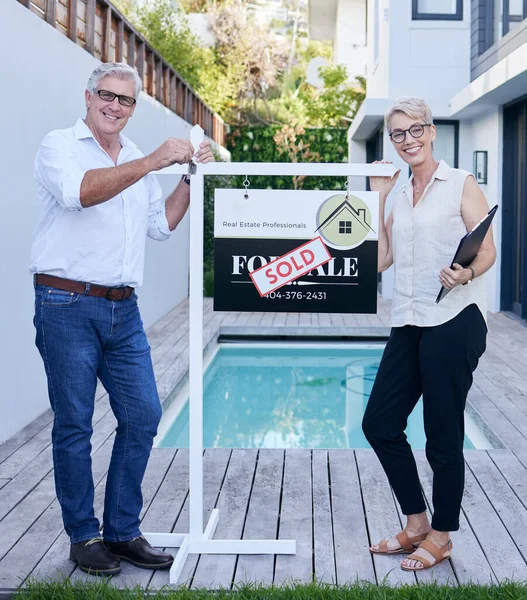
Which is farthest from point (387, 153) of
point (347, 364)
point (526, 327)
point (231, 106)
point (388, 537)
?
point (231, 106)

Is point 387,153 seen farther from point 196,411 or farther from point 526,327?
point 196,411

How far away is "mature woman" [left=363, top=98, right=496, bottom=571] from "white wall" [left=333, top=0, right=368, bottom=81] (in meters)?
16.2

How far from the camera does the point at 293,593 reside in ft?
8.45

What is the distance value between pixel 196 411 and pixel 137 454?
26cm

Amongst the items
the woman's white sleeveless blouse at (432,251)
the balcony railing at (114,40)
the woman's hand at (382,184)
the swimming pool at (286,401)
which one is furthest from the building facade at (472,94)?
the woman's white sleeveless blouse at (432,251)

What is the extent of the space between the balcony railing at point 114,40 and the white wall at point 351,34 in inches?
256

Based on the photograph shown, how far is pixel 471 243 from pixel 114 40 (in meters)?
6.32

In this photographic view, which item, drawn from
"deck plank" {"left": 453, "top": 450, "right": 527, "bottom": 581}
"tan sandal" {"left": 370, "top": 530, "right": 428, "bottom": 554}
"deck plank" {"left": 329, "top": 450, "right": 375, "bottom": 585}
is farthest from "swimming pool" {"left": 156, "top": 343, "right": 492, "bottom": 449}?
"tan sandal" {"left": 370, "top": 530, "right": 428, "bottom": 554}

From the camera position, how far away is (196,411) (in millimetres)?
3006

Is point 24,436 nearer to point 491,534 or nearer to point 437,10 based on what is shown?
point 491,534

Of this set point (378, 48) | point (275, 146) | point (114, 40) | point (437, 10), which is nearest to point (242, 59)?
point (275, 146)

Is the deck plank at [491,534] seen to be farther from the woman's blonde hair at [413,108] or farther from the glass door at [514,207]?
the glass door at [514,207]

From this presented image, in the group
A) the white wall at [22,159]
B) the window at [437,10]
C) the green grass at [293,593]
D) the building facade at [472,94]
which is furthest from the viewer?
the window at [437,10]

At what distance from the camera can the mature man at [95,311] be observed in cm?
273
